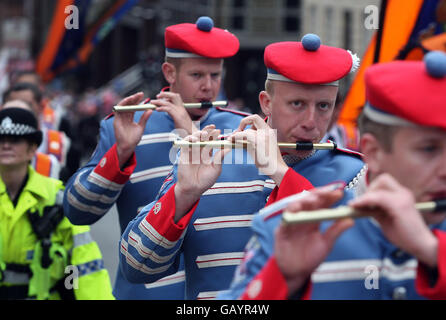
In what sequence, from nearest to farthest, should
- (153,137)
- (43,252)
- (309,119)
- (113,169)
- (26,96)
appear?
(309,119) → (113,169) → (43,252) → (153,137) → (26,96)

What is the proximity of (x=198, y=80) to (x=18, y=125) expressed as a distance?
1.34m

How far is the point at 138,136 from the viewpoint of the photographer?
17.0ft

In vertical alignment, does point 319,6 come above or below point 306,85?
below

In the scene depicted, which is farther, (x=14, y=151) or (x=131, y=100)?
(x=14, y=151)

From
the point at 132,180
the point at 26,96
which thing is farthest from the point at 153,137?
the point at 26,96

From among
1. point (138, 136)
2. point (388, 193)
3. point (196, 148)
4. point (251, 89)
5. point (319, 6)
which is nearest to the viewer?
point (388, 193)

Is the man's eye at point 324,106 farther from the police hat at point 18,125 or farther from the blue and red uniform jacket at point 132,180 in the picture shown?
the police hat at point 18,125

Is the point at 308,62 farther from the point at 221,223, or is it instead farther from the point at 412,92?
the point at 412,92

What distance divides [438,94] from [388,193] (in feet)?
1.11

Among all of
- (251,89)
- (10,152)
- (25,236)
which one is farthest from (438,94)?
(251,89)

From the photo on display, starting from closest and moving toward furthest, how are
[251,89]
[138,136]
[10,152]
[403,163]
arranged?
[403,163] → [138,136] → [10,152] → [251,89]

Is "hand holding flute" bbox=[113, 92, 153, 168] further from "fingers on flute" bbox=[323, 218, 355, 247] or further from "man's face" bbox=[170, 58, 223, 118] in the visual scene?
"fingers on flute" bbox=[323, 218, 355, 247]

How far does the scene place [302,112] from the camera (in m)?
3.94

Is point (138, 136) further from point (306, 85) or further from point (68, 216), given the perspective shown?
point (306, 85)
